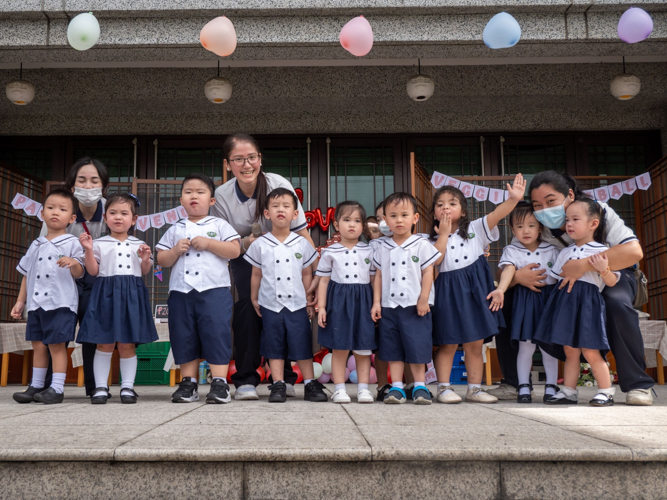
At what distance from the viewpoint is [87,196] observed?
4.30m

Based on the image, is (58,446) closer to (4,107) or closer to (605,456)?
(605,456)

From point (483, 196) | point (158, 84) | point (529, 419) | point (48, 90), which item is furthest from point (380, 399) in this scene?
point (48, 90)

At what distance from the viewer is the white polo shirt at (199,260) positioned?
12.7 feet

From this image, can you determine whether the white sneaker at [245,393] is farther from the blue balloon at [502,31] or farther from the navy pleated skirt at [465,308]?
the blue balloon at [502,31]

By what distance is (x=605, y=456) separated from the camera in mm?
1931

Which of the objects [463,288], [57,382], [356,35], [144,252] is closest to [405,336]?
[463,288]

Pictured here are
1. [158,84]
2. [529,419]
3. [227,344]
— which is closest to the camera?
[529,419]

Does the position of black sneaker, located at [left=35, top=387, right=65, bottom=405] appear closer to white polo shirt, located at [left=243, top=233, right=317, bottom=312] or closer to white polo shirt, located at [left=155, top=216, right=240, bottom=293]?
white polo shirt, located at [left=155, top=216, right=240, bottom=293]

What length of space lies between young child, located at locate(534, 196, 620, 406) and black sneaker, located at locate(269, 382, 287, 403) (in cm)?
164

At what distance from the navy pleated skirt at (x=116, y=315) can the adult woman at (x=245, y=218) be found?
60 centimetres

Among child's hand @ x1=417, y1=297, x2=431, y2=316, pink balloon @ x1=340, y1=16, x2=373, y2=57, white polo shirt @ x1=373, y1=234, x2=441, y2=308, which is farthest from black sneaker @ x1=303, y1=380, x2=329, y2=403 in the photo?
pink balloon @ x1=340, y1=16, x2=373, y2=57

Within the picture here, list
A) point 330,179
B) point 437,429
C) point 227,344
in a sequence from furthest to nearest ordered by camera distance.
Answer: point 330,179
point 227,344
point 437,429

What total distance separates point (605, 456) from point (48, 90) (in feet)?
25.3

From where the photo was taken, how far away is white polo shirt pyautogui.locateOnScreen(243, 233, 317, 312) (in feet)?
13.0
